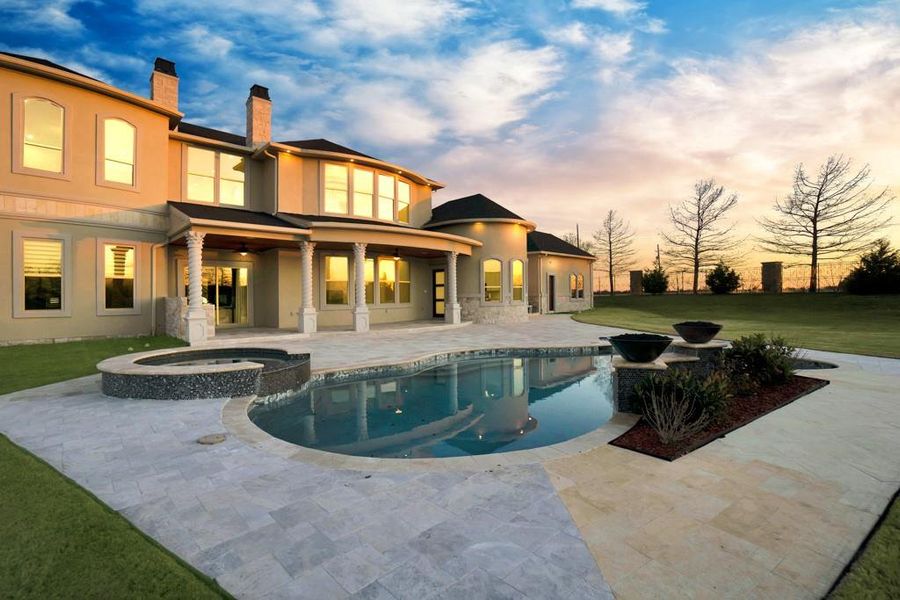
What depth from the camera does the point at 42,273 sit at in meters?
11.3

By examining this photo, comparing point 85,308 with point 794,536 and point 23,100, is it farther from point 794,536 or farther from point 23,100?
point 794,536

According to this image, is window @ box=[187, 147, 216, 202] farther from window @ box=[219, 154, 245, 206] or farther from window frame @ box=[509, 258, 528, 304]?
window frame @ box=[509, 258, 528, 304]

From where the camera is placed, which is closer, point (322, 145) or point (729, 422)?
point (729, 422)

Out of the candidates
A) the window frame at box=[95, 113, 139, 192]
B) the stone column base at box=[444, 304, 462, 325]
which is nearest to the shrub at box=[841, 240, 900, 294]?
the stone column base at box=[444, 304, 462, 325]

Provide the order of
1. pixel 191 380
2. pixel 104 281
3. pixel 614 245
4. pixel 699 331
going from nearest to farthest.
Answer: pixel 191 380 < pixel 699 331 < pixel 104 281 < pixel 614 245

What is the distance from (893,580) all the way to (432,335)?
13117 millimetres

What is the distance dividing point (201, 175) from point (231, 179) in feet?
3.18

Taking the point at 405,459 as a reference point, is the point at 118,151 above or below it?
above

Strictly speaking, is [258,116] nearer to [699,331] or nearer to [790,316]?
[699,331]

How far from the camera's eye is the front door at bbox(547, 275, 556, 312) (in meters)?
27.6

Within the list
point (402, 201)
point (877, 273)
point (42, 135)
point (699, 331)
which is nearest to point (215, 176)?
point (42, 135)

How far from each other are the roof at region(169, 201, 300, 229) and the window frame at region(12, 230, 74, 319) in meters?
2.98

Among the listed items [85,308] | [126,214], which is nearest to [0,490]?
[85,308]

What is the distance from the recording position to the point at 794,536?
2672 mm
